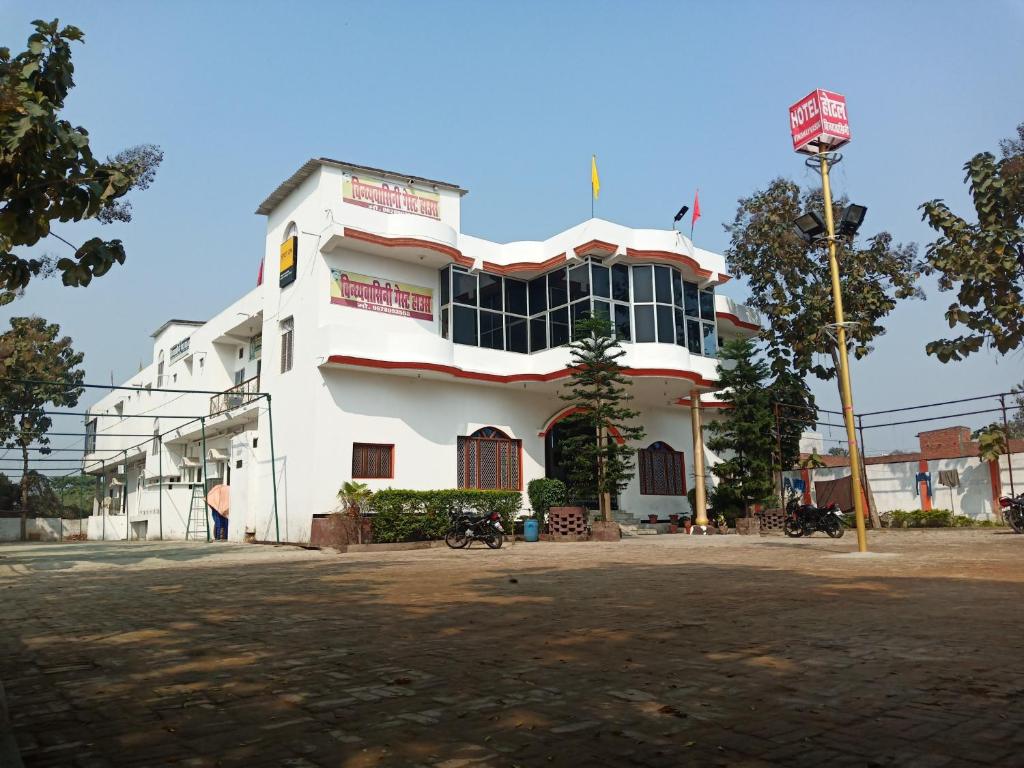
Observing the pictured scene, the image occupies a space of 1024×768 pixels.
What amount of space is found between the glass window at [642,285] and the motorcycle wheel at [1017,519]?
422 inches

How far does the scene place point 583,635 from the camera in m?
5.31

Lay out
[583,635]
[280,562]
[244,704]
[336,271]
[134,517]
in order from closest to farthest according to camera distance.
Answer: [244,704] < [583,635] < [280,562] < [336,271] < [134,517]

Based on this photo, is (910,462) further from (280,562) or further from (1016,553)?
(280,562)

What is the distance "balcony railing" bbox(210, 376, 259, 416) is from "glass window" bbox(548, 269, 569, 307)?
9.76m

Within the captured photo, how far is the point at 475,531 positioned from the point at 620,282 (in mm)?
9423

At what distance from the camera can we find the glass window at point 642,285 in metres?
22.8

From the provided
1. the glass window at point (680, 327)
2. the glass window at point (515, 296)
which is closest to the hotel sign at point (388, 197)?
the glass window at point (515, 296)

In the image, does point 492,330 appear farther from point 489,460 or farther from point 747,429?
point 747,429

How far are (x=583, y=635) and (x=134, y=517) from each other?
A: 33.9 meters

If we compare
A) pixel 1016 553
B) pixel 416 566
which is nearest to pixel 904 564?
pixel 1016 553

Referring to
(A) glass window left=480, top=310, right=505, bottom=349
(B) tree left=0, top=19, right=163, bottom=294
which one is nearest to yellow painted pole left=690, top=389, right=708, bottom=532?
(A) glass window left=480, top=310, right=505, bottom=349

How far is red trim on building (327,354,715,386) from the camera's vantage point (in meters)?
19.5

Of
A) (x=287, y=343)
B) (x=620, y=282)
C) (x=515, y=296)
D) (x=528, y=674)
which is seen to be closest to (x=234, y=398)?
(x=287, y=343)

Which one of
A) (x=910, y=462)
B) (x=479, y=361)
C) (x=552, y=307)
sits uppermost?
(x=552, y=307)
